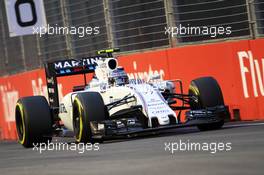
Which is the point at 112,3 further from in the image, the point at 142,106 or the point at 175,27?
the point at 142,106

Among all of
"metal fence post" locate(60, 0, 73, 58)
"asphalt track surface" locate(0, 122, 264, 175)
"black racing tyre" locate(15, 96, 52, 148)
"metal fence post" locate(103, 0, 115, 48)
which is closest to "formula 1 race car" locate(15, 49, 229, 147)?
"black racing tyre" locate(15, 96, 52, 148)

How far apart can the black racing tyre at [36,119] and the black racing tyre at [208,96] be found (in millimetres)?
2483

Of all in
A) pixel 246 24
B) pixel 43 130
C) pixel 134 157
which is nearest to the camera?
pixel 134 157

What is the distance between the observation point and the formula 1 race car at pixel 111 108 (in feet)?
41.0

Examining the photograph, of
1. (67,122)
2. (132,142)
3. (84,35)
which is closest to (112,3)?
(84,35)

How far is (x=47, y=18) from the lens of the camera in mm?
20688

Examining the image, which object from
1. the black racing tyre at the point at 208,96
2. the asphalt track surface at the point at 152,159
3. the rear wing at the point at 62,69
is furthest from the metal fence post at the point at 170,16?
the asphalt track surface at the point at 152,159

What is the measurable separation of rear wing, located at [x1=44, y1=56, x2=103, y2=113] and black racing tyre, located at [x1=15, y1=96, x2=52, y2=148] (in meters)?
0.75

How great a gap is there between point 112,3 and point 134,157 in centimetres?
880
